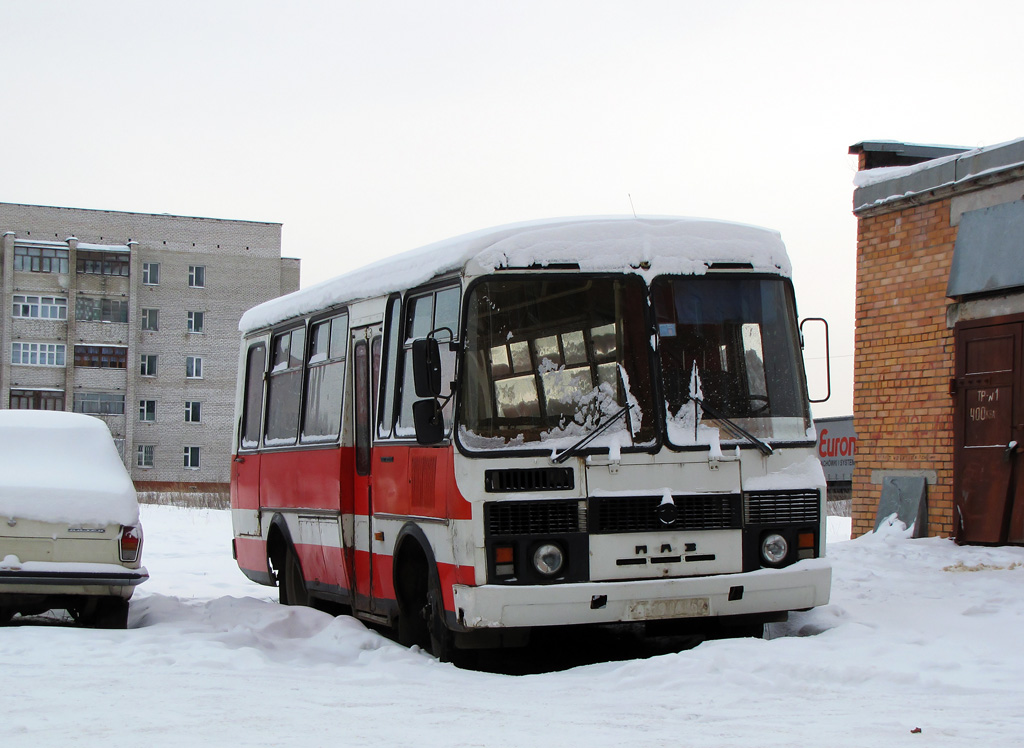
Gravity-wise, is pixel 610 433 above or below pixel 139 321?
below

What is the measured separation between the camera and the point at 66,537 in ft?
33.4

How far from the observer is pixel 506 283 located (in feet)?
28.4

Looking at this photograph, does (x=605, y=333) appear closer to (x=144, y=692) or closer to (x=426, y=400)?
(x=426, y=400)

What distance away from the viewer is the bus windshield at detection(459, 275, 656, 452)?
8.50 meters

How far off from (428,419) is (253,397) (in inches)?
220

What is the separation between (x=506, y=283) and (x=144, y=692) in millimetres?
3249

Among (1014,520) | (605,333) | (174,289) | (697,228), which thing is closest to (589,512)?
(605,333)

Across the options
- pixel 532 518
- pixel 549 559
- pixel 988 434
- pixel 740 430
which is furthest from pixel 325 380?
pixel 988 434

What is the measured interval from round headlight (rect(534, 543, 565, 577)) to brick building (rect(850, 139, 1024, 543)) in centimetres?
636

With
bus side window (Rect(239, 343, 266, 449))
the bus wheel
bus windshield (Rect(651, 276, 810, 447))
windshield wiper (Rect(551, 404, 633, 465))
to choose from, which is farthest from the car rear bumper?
bus windshield (Rect(651, 276, 810, 447))

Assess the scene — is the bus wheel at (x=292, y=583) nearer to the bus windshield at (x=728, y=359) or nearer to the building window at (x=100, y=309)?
the bus windshield at (x=728, y=359)

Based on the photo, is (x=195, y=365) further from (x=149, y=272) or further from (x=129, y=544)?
(x=129, y=544)

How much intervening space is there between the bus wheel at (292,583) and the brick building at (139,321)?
6381 cm

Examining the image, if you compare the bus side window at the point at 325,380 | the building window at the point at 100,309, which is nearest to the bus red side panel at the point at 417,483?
the bus side window at the point at 325,380
